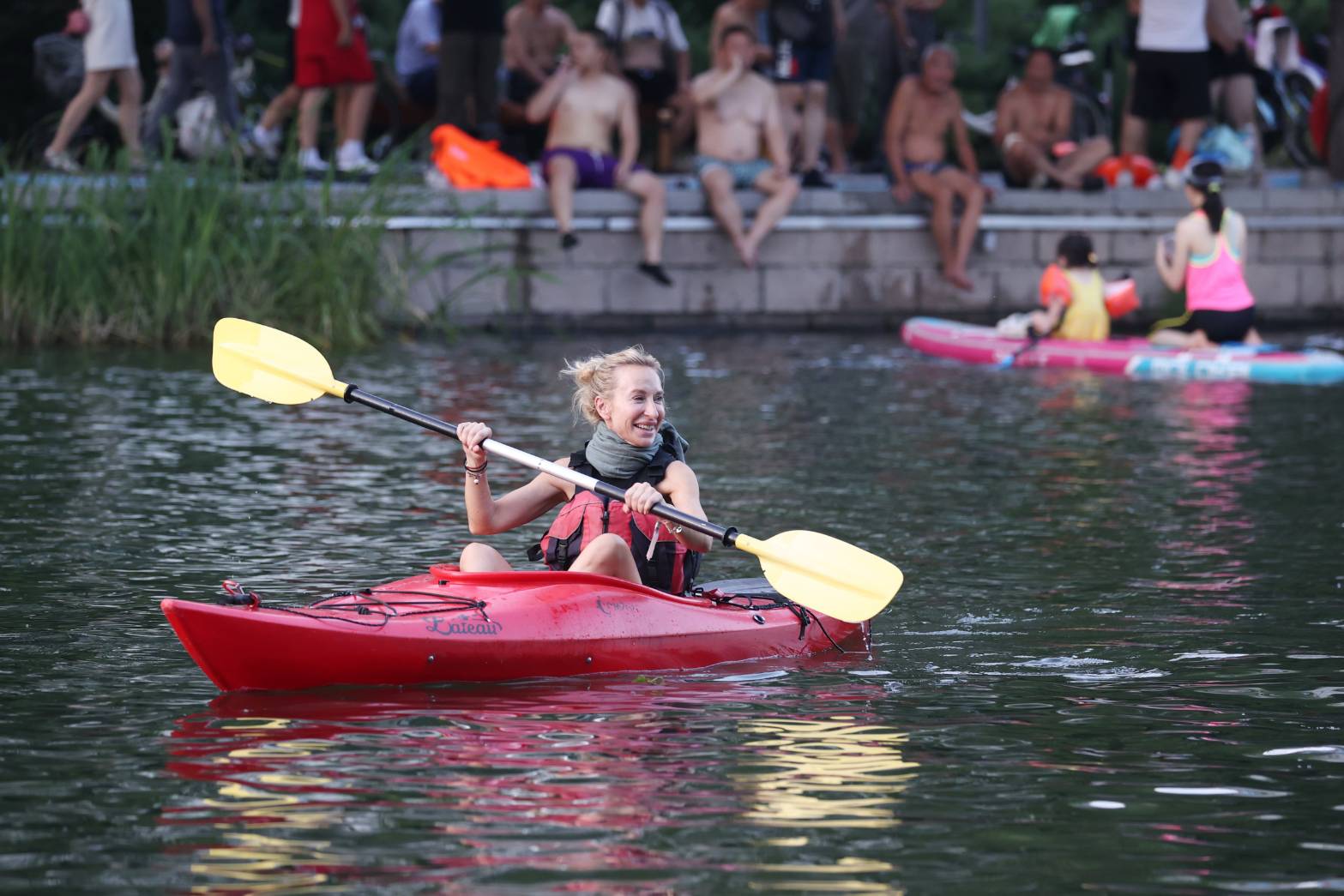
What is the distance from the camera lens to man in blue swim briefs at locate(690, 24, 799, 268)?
15.2m

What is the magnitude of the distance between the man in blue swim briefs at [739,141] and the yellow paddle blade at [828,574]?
924 centimetres

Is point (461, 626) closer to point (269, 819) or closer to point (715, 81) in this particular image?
point (269, 819)

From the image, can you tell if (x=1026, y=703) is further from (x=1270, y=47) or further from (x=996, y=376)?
(x=1270, y=47)

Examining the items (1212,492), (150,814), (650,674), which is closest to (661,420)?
(650,674)

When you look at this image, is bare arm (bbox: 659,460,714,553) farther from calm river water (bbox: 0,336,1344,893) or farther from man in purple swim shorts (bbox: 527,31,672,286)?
man in purple swim shorts (bbox: 527,31,672,286)

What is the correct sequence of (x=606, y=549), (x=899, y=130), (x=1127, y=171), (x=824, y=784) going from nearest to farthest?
(x=824, y=784) < (x=606, y=549) < (x=899, y=130) < (x=1127, y=171)

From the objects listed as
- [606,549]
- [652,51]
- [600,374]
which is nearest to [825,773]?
[606,549]

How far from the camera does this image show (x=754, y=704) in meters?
5.66

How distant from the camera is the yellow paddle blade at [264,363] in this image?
707 cm

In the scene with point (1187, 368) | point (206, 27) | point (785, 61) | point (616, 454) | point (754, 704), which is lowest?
point (1187, 368)

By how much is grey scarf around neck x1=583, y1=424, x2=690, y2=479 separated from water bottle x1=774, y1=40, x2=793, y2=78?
959 centimetres

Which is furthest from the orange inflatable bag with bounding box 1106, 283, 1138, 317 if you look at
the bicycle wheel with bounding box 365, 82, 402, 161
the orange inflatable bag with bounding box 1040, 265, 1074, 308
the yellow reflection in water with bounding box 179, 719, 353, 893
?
the yellow reflection in water with bounding box 179, 719, 353, 893

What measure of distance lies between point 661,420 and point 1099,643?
4.33ft

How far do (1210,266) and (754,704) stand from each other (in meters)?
8.57
